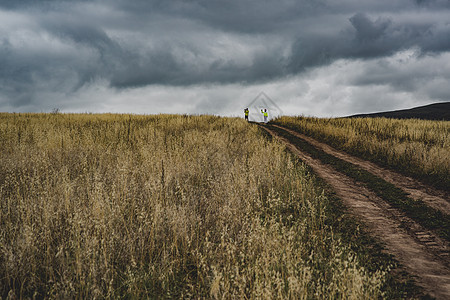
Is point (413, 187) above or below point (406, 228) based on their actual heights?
above

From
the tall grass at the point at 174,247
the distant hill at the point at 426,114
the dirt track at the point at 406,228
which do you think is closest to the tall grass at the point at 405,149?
the dirt track at the point at 406,228

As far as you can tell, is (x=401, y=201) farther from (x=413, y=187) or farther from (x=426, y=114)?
(x=426, y=114)

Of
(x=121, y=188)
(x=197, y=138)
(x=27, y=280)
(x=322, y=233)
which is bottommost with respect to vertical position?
(x=27, y=280)

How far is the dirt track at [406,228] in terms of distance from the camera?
126 inches

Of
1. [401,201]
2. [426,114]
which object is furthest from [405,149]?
[426,114]

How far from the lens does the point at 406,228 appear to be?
4.45 meters

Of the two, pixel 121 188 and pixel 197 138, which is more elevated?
pixel 197 138

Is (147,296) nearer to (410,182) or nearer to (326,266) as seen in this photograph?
(326,266)

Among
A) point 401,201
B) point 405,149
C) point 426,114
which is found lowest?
point 401,201

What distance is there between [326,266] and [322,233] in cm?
77

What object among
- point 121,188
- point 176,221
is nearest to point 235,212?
point 176,221

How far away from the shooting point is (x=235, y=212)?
4273 millimetres

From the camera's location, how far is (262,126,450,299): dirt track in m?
3.19

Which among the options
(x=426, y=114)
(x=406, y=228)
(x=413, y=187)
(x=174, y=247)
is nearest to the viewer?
(x=174, y=247)
